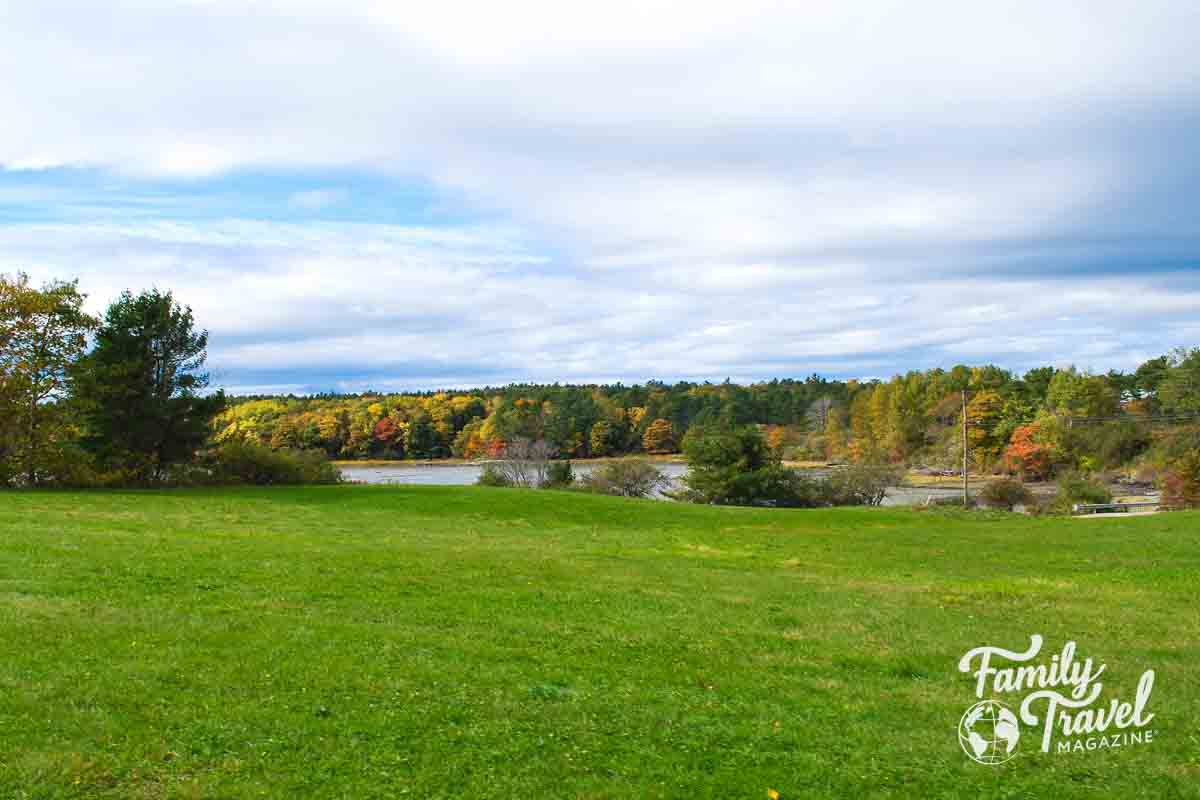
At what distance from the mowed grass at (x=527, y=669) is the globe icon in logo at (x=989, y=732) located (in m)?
0.15

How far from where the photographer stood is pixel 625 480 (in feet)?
207

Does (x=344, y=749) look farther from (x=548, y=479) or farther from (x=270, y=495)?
(x=548, y=479)

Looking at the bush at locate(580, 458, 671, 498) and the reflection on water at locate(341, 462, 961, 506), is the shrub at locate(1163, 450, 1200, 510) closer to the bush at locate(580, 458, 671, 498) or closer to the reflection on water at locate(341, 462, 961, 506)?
the reflection on water at locate(341, 462, 961, 506)

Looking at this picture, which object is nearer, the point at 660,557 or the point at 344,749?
the point at 344,749

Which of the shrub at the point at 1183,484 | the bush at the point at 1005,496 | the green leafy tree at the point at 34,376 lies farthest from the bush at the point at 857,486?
the green leafy tree at the point at 34,376

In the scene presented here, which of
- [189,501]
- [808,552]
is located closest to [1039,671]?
[808,552]

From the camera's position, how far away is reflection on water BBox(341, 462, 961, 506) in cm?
6900

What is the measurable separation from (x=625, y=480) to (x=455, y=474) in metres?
26.0

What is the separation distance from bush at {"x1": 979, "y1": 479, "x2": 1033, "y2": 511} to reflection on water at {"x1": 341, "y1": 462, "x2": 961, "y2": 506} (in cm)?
566

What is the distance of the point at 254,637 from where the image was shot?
10.4 metres

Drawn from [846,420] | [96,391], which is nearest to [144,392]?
[96,391]

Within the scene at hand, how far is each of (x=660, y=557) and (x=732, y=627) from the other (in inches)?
378

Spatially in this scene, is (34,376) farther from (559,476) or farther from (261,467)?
(559,476)

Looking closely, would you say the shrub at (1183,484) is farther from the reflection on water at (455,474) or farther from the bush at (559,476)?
the bush at (559,476)
